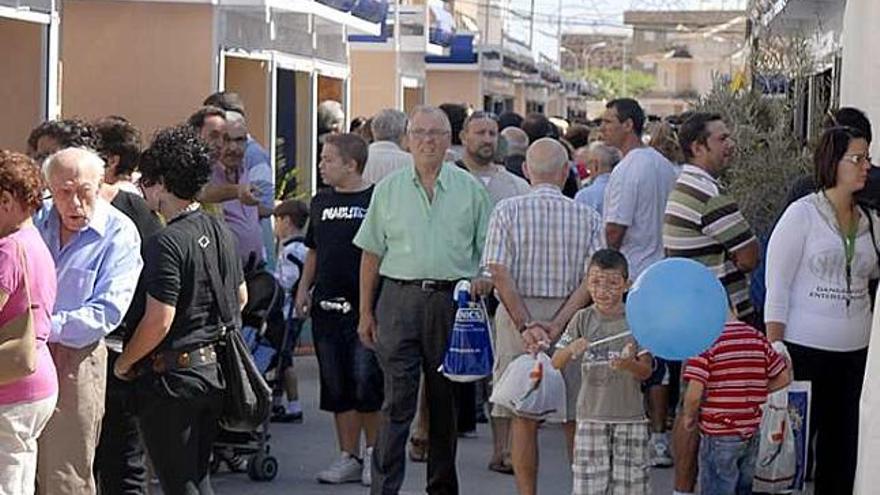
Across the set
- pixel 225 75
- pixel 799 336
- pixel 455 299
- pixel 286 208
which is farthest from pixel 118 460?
pixel 225 75

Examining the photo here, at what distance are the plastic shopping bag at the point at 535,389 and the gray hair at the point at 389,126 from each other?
364cm

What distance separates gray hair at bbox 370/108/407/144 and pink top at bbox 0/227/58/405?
5168mm

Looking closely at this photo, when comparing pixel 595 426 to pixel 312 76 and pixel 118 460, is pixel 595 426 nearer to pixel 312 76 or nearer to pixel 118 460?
pixel 118 460

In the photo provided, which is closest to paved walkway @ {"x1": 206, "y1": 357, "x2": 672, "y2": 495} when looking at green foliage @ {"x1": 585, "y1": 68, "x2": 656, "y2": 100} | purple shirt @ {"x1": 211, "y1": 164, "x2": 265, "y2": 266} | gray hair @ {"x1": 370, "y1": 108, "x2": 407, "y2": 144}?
purple shirt @ {"x1": 211, "y1": 164, "x2": 265, "y2": 266}

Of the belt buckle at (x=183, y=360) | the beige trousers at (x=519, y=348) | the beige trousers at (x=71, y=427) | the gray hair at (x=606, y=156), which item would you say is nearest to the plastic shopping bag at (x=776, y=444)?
the beige trousers at (x=519, y=348)

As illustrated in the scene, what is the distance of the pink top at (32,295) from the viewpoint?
6152 millimetres

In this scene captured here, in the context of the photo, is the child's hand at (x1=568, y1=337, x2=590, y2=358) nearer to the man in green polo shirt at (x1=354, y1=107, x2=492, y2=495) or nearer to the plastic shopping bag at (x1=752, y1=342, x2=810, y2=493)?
the plastic shopping bag at (x1=752, y1=342, x2=810, y2=493)

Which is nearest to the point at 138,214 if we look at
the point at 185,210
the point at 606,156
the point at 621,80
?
the point at 185,210

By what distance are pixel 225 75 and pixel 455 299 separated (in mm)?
10350

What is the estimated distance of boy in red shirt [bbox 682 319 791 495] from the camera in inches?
297

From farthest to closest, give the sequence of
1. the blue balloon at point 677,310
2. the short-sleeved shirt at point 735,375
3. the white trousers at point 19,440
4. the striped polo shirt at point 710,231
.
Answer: the striped polo shirt at point 710,231 → the short-sleeved shirt at point 735,375 → the blue balloon at point 677,310 → the white trousers at point 19,440

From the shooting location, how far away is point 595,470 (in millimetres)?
7730

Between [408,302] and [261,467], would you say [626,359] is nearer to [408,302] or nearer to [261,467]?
[408,302]

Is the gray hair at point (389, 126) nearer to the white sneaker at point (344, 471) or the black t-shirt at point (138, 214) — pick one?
the white sneaker at point (344, 471)
